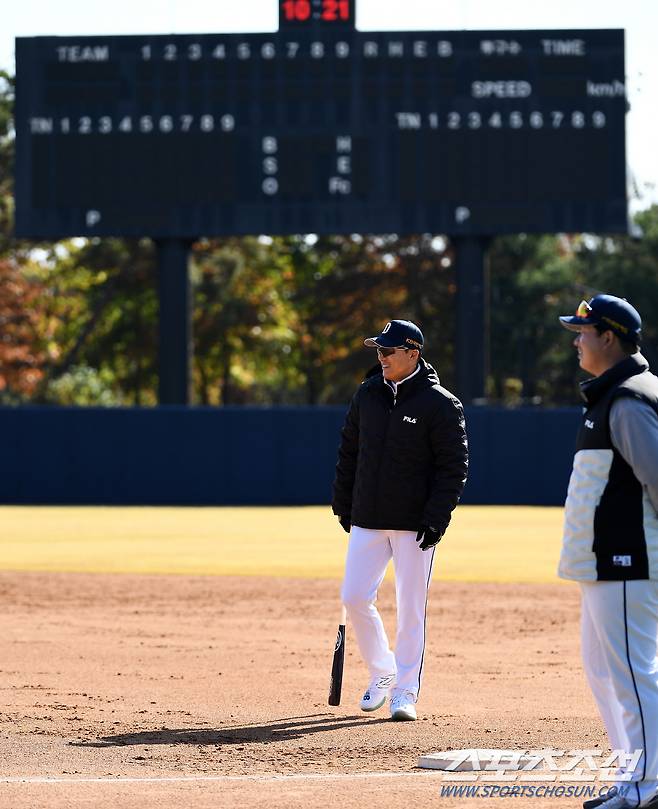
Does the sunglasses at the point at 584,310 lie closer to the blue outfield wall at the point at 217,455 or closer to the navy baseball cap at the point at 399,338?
the navy baseball cap at the point at 399,338

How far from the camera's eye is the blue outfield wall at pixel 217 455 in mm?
26953

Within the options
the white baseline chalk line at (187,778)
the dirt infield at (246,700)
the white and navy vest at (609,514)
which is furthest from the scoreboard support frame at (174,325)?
the white and navy vest at (609,514)

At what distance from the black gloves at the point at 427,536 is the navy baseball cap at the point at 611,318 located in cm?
210

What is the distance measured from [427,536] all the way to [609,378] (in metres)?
2.20

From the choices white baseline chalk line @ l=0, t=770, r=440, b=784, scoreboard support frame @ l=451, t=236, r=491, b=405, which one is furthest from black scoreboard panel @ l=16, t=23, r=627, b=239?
white baseline chalk line @ l=0, t=770, r=440, b=784

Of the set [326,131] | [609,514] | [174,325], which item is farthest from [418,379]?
[174,325]

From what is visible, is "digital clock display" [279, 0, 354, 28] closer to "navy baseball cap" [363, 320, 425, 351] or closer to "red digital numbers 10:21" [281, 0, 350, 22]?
"red digital numbers 10:21" [281, 0, 350, 22]

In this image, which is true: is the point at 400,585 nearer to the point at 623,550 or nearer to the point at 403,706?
the point at 403,706

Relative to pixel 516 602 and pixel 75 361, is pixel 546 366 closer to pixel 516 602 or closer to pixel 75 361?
pixel 75 361

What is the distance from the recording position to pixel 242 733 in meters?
7.05

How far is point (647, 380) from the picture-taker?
526 centimetres

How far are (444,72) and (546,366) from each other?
1182 inches

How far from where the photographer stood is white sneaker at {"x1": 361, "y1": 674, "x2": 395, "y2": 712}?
755 centimetres

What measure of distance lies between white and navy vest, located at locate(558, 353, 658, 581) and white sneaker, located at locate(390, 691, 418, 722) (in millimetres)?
2333
